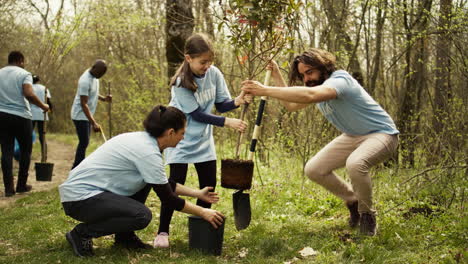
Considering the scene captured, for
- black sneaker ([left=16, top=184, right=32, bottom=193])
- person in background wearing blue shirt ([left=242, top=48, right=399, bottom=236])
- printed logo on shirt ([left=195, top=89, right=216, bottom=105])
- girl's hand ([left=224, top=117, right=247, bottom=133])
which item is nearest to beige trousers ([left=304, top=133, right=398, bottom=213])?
person in background wearing blue shirt ([left=242, top=48, right=399, bottom=236])

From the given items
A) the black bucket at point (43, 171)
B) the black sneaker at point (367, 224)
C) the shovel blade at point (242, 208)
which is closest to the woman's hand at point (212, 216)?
the shovel blade at point (242, 208)

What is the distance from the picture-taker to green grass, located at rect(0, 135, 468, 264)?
3668mm

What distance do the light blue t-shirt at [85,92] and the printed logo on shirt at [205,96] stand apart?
3.62 meters

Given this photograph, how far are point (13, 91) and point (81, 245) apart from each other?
12.0 ft

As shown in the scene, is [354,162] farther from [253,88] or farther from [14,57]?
Result: [14,57]

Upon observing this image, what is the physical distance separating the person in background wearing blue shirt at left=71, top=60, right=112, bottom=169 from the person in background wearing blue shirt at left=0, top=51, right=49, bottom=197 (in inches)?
26.8

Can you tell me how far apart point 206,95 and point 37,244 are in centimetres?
207

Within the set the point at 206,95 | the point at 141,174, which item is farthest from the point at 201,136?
the point at 141,174

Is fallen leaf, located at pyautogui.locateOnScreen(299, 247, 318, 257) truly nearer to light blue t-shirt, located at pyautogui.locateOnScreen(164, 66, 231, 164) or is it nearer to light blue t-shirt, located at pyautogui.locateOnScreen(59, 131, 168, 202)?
light blue t-shirt, located at pyautogui.locateOnScreen(164, 66, 231, 164)

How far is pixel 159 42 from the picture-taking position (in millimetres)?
13555

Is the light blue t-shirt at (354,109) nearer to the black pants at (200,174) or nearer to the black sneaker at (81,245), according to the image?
the black pants at (200,174)

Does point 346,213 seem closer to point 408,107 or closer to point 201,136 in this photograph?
point 201,136

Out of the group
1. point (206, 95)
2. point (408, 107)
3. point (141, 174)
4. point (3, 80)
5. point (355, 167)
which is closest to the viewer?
point (141, 174)

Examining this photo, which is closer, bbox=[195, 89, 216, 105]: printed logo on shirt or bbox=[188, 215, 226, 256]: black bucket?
bbox=[188, 215, 226, 256]: black bucket
